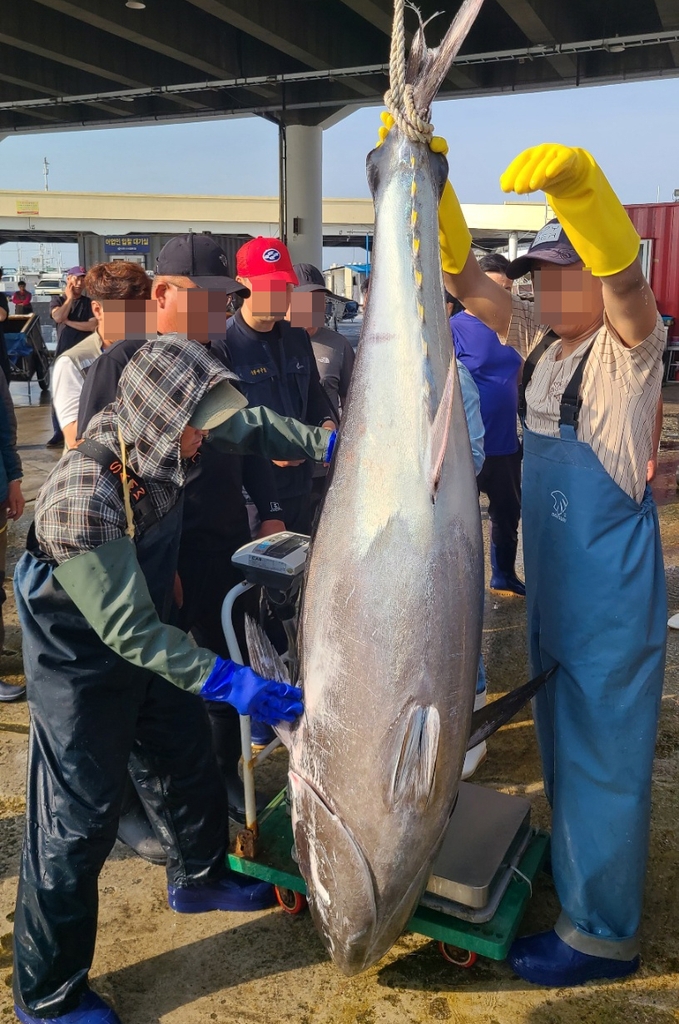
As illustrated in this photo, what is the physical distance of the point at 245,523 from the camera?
123 inches

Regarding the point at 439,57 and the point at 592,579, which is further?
the point at 592,579

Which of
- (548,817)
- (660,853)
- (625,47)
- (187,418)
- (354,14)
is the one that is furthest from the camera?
(354,14)

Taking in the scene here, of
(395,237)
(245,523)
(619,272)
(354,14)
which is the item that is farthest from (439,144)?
(354,14)

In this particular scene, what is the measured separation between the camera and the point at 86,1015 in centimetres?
206

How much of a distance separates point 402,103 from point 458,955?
86.0 inches

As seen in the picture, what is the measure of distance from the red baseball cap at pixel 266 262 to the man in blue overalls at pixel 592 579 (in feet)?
4.54

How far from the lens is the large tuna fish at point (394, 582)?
173 centimetres

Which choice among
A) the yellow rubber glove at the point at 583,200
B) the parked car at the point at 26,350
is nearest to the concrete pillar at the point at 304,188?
the parked car at the point at 26,350

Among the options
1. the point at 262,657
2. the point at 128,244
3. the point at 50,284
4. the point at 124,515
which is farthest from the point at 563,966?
the point at 50,284

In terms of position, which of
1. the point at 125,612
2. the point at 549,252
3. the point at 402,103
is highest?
the point at 402,103

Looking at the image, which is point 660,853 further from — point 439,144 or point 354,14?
point 354,14

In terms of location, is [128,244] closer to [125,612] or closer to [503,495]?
[503,495]

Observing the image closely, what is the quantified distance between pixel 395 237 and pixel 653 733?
1.40 metres

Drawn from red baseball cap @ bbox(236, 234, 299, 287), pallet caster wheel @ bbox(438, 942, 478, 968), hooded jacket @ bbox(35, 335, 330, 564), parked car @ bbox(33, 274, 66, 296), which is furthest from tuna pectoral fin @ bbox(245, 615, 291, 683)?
parked car @ bbox(33, 274, 66, 296)
